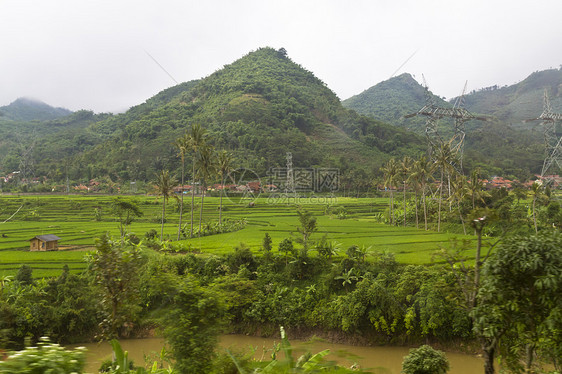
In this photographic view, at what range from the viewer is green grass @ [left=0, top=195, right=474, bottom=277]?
2003cm

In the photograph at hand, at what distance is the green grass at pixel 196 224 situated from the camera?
2003 cm

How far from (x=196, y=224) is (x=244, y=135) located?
1081 inches

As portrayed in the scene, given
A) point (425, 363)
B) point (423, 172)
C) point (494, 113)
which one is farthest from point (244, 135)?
point (494, 113)

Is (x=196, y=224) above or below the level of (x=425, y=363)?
above

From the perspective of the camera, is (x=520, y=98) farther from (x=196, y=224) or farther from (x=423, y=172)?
(x=196, y=224)

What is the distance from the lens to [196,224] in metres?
29.5

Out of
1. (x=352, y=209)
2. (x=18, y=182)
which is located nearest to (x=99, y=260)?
(x=352, y=209)

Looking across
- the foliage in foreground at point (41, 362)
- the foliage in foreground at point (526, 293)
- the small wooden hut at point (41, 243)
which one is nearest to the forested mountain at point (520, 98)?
the foliage in foreground at point (526, 293)

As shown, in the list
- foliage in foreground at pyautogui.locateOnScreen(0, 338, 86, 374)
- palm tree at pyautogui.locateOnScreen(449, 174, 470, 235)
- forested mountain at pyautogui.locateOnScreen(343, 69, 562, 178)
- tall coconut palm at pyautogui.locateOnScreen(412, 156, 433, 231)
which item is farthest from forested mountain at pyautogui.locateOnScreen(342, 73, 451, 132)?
foliage in foreground at pyautogui.locateOnScreen(0, 338, 86, 374)

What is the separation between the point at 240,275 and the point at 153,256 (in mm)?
4981

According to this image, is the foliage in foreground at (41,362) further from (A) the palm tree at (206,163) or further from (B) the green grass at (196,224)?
(A) the palm tree at (206,163)

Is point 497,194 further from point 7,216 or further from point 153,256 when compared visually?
point 7,216

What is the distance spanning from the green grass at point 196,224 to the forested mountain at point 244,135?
12.0m

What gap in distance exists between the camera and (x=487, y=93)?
127000 millimetres
